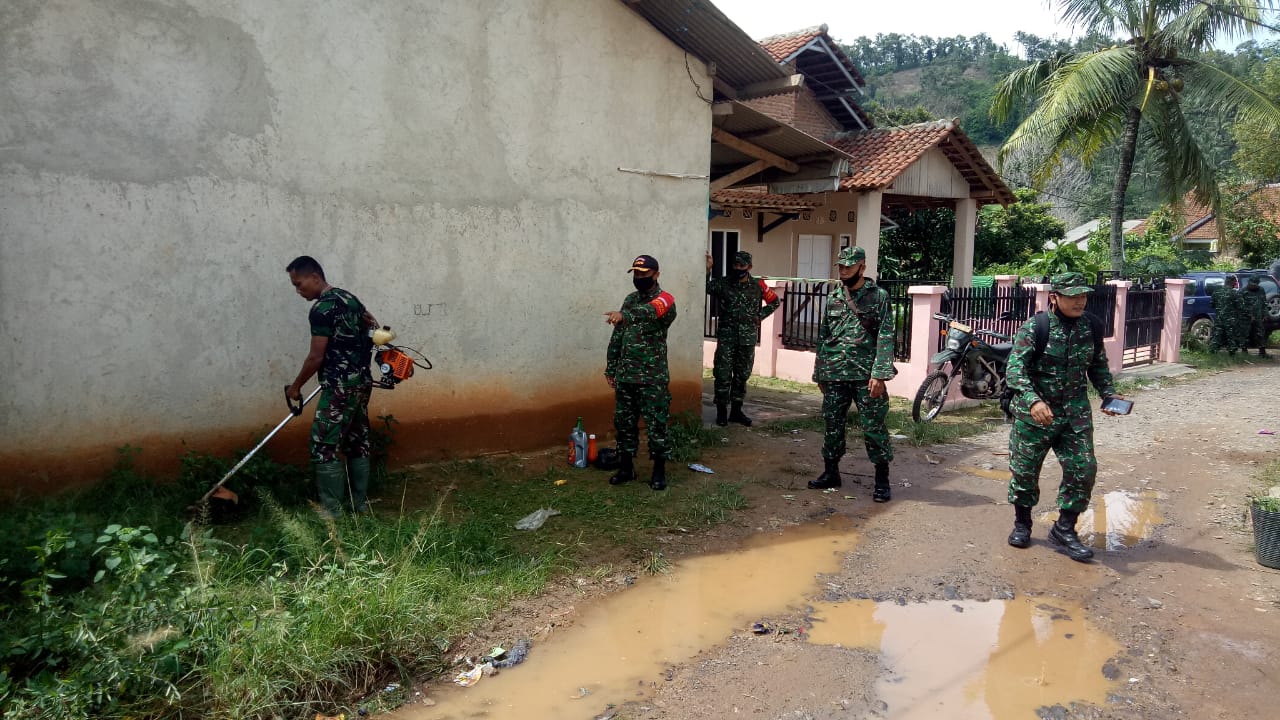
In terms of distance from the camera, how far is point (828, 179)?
9.30 meters

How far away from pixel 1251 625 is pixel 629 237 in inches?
207

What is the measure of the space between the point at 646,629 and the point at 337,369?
8.12 feet

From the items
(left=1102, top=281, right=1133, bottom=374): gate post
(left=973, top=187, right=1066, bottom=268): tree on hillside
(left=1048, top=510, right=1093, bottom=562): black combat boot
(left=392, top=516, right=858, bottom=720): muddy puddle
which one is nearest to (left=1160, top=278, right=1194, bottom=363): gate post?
(left=1102, top=281, right=1133, bottom=374): gate post

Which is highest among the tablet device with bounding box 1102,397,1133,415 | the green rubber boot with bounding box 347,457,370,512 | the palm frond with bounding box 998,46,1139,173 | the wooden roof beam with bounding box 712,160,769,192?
the palm frond with bounding box 998,46,1139,173

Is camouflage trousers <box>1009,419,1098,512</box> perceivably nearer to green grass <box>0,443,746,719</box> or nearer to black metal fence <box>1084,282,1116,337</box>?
green grass <box>0,443,746,719</box>

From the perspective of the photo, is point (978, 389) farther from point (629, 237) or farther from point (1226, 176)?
point (1226, 176)

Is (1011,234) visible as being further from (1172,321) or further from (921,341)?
(921,341)

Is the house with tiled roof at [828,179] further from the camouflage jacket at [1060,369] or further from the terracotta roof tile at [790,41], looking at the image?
the camouflage jacket at [1060,369]

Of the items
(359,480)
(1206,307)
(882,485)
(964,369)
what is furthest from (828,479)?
(1206,307)

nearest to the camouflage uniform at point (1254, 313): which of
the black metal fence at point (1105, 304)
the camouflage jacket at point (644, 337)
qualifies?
the black metal fence at point (1105, 304)

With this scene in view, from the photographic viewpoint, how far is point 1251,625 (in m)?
4.30

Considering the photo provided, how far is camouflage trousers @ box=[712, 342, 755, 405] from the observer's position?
882 cm

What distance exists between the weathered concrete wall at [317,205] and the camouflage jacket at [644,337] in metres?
1.13

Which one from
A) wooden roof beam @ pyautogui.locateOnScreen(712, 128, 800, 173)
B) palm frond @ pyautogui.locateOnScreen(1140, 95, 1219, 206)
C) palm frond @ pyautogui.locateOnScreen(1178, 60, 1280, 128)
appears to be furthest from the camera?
palm frond @ pyautogui.locateOnScreen(1140, 95, 1219, 206)
